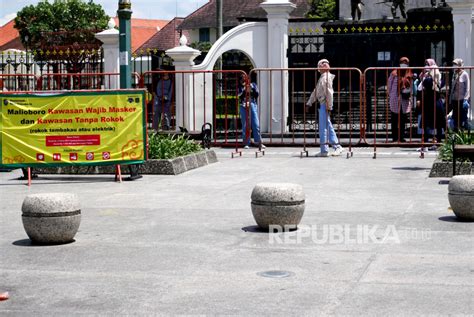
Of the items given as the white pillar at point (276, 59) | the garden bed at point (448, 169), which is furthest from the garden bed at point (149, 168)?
the white pillar at point (276, 59)

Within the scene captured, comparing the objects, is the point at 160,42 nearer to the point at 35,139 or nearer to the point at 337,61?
the point at 337,61

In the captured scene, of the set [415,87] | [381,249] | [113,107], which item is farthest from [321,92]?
[381,249]

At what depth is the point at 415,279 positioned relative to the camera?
7.40 meters

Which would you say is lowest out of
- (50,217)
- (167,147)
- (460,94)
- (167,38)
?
(50,217)

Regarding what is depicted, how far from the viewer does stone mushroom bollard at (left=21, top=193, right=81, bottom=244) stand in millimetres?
8969

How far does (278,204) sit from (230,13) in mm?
77783

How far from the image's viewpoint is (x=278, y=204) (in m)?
9.41

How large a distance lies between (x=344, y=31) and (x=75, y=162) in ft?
45.4

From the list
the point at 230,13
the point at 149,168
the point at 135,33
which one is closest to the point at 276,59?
the point at 149,168

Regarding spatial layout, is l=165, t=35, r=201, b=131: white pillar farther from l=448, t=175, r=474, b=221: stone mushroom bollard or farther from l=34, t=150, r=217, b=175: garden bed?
l=448, t=175, r=474, b=221: stone mushroom bollard

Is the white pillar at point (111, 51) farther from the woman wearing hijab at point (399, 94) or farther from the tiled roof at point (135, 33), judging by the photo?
the tiled roof at point (135, 33)

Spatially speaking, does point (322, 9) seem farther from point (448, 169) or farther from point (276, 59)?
point (448, 169)

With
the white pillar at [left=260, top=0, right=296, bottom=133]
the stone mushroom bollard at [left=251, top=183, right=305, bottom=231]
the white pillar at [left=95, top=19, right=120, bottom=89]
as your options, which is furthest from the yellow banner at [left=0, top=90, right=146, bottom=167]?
the white pillar at [left=95, top=19, right=120, bottom=89]

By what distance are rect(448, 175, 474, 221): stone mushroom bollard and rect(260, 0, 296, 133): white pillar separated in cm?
1429
